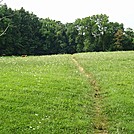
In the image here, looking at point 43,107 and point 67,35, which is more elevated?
point 67,35

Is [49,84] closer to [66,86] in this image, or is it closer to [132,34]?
[66,86]

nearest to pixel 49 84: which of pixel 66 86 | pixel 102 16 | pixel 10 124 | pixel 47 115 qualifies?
pixel 66 86

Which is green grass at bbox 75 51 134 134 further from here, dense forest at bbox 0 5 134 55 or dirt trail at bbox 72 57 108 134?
dense forest at bbox 0 5 134 55

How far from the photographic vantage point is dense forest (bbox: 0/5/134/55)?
12079 centimetres

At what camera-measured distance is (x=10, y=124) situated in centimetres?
1652

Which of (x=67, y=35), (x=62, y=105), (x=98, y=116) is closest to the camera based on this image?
(x=98, y=116)

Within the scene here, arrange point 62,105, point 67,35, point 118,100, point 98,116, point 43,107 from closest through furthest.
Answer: point 98,116
point 43,107
point 62,105
point 118,100
point 67,35

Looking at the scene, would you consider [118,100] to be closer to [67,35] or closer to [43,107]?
[43,107]

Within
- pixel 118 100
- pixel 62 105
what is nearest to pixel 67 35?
pixel 118 100

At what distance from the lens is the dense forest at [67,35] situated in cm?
12079

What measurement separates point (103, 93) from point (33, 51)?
321ft

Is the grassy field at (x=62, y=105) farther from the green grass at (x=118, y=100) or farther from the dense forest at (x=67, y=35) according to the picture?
the dense forest at (x=67, y=35)

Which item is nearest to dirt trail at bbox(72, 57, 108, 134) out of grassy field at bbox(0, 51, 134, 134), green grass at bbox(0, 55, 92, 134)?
grassy field at bbox(0, 51, 134, 134)

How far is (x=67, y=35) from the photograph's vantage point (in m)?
136
